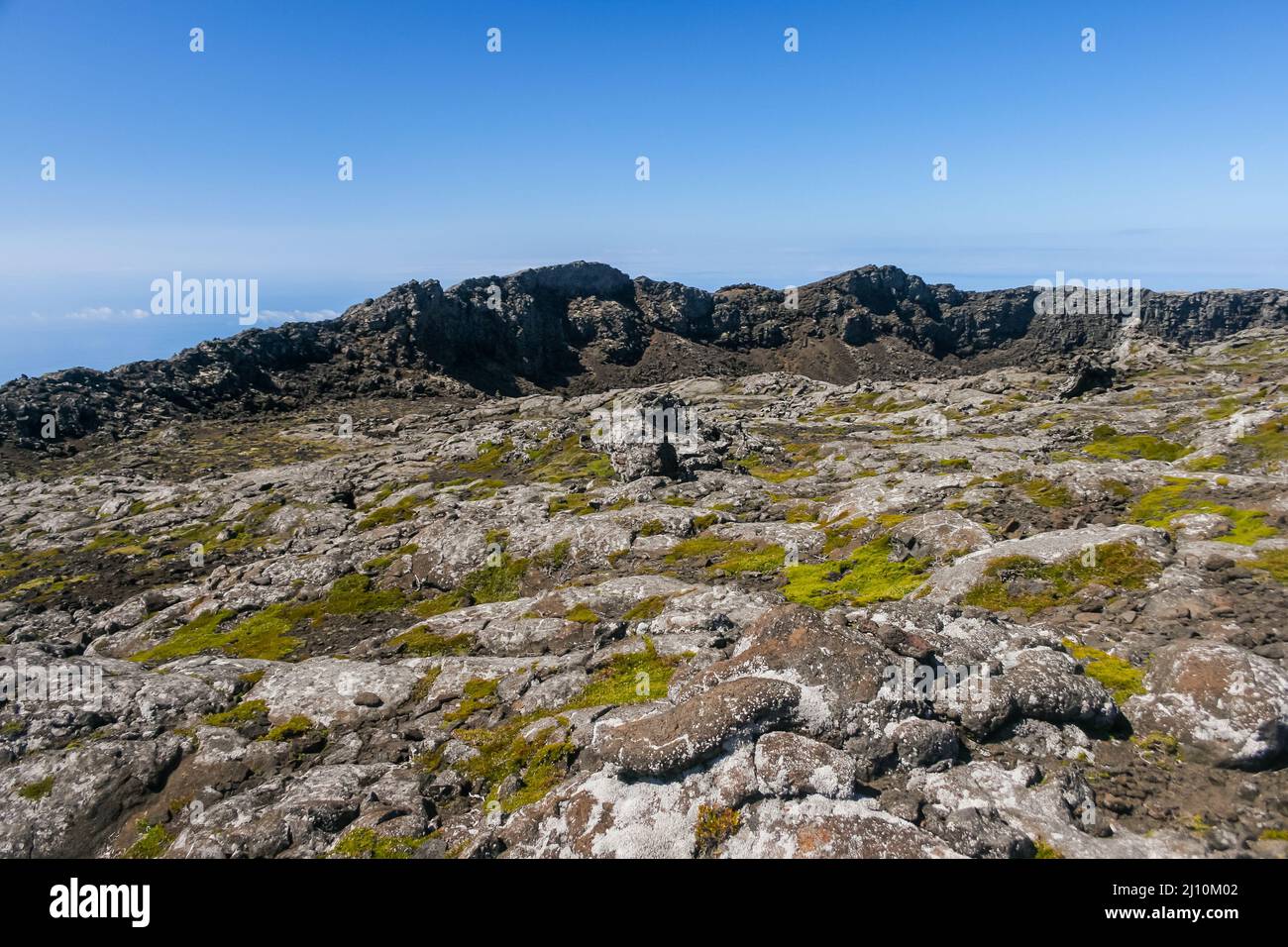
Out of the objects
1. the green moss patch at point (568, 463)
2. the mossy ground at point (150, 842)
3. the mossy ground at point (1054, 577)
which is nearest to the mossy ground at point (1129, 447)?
the mossy ground at point (1054, 577)

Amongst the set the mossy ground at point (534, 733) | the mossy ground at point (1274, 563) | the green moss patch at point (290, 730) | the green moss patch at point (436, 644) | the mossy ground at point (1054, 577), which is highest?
the mossy ground at point (1274, 563)

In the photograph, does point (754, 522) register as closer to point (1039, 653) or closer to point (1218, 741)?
point (1039, 653)

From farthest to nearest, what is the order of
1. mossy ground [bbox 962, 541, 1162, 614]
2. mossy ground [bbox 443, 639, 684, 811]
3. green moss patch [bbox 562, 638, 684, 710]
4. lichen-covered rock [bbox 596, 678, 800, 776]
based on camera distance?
mossy ground [bbox 962, 541, 1162, 614] → green moss patch [bbox 562, 638, 684, 710] → mossy ground [bbox 443, 639, 684, 811] → lichen-covered rock [bbox 596, 678, 800, 776]

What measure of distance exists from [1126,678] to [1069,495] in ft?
124

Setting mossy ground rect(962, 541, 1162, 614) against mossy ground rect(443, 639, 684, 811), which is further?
mossy ground rect(962, 541, 1162, 614)

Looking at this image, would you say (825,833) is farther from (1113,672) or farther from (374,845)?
(1113,672)

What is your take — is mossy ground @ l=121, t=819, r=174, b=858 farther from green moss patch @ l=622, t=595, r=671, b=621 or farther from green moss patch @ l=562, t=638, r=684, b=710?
green moss patch @ l=622, t=595, r=671, b=621

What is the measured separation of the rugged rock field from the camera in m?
17.2

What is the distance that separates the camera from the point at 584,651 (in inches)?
1312

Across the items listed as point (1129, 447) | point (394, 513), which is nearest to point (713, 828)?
point (394, 513)

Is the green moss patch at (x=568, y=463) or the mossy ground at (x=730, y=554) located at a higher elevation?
the green moss patch at (x=568, y=463)

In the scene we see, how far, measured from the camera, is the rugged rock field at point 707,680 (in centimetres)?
1723

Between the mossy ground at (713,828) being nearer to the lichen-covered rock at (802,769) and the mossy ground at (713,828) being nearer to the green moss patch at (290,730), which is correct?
the lichen-covered rock at (802,769)

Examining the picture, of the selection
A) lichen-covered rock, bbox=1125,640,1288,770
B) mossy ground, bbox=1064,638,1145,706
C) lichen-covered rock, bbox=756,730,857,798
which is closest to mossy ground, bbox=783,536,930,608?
mossy ground, bbox=1064,638,1145,706
